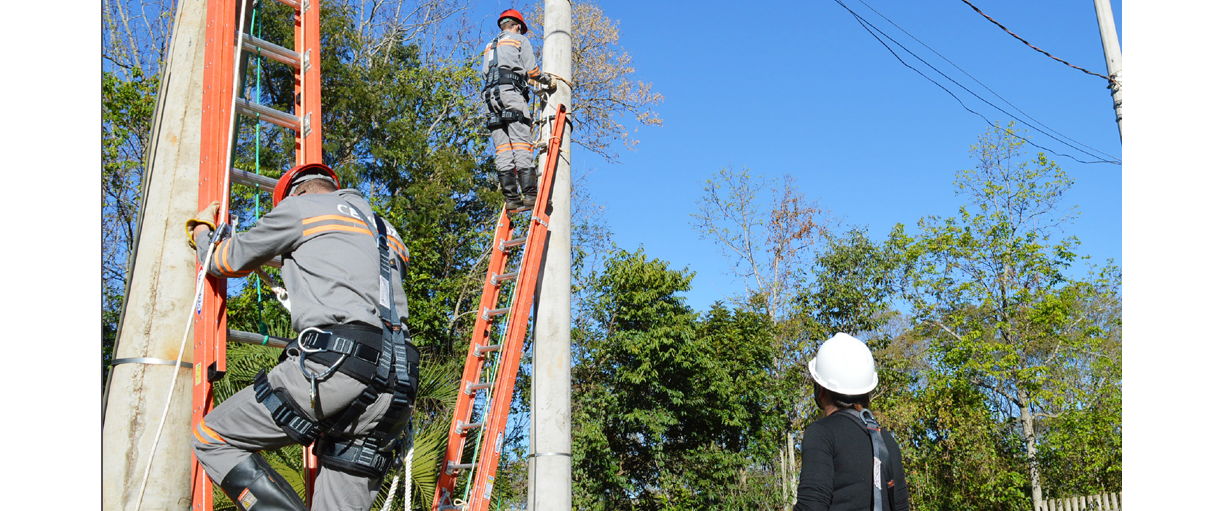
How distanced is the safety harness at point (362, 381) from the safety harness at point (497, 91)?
3539mm

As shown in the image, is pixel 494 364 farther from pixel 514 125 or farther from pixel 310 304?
pixel 310 304

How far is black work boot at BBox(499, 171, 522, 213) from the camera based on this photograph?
638cm

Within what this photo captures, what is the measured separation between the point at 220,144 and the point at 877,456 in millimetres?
2546

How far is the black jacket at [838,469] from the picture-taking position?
2609 mm

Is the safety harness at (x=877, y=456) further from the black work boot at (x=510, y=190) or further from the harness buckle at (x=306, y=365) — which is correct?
the black work boot at (x=510, y=190)

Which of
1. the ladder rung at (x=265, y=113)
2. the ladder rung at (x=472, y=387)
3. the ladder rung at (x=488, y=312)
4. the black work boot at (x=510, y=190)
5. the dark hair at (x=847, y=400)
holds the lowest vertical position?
the ladder rung at (x=472, y=387)

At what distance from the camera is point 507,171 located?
21.0 ft

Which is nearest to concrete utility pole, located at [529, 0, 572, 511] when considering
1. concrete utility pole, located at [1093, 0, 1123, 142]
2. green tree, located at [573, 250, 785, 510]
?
concrete utility pole, located at [1093, 0, 1123, 142]

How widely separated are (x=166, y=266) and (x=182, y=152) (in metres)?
0.42

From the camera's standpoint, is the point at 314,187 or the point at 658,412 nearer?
the point at 314,187

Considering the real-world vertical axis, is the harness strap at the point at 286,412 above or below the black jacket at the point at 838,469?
above

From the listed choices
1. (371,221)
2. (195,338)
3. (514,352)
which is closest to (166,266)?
(195,338)

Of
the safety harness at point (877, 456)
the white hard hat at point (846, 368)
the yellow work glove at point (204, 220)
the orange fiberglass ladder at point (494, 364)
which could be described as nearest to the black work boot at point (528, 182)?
the orange fiberglass ladder at point (494, 364)

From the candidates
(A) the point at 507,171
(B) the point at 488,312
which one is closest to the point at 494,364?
(B) the point at 488,312
